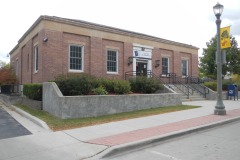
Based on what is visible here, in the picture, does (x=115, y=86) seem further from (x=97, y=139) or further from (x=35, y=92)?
(x=97, y=139)

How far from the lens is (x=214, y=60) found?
3441cm

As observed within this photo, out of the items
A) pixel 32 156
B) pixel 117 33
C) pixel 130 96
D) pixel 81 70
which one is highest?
pixel 117 33

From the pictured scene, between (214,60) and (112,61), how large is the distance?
18755 millimetres

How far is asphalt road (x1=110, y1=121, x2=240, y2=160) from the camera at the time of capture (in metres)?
6.46

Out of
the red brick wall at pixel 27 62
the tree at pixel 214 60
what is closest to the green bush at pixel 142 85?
the red brick wall at pixel 27 62

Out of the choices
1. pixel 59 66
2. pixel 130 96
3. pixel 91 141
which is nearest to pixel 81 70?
pixel 59 66

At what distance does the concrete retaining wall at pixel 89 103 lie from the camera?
11625mm

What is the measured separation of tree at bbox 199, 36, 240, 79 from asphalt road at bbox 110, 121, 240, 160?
87.3 feet

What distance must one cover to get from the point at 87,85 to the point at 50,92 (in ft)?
6.16

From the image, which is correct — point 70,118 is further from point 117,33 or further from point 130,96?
point 117,33

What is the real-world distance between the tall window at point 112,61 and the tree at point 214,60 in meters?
18.2

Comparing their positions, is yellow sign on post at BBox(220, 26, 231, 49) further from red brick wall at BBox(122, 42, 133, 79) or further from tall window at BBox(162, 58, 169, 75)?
tall window at BBox(162, 58, 169, 75)

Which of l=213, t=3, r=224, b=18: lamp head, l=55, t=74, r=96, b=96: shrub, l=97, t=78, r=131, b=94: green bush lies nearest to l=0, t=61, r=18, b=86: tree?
l=55, t=74, r=96, b=96: shrub

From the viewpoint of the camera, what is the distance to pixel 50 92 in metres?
12.8
